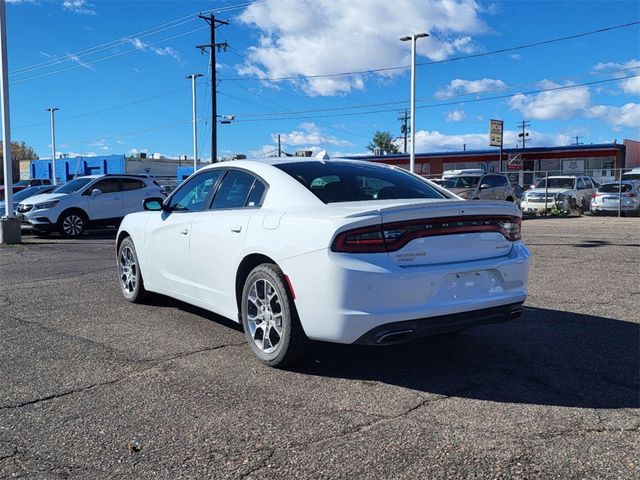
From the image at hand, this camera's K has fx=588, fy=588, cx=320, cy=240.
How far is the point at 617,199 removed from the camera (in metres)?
24.1

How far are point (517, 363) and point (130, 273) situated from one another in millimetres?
4384

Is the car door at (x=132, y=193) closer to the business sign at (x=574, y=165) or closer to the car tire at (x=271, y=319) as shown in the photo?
the car tire at (x=271, y=319)

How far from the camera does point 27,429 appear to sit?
3.39 metres

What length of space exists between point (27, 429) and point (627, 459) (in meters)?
3.26

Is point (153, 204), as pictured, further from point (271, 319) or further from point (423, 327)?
point (423, 327)

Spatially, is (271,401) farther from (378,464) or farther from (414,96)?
(414,96)

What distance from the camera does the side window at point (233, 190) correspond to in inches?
199

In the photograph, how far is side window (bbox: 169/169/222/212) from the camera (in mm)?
5568

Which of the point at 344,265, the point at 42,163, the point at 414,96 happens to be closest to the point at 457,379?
the point at 344,265

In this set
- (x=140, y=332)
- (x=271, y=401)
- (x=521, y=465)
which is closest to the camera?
(x=521, y=465)

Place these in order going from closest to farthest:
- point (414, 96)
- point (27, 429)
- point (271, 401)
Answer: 1. point (27, 429)
2. point (271, 401)
3. point (414, 96)

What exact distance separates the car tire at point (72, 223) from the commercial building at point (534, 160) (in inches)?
1386

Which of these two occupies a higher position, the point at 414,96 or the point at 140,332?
the point at 414,96

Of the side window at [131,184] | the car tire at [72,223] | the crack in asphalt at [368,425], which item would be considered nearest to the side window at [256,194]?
the crack in asphalt at [368,425]
